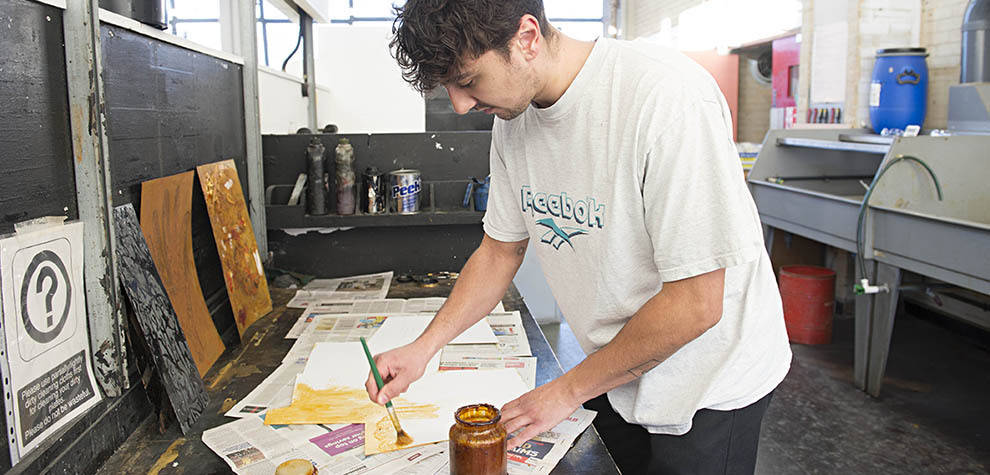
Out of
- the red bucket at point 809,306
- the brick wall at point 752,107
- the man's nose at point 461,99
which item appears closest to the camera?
the man's nose at point 461,99

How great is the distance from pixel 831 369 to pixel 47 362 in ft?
12.0

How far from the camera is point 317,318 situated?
2.06 m

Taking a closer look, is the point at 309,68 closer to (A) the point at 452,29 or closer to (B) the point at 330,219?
(B) the point at 330,219

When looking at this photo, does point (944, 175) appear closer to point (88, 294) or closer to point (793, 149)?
point (793, 149)

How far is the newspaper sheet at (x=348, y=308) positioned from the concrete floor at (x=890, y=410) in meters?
1.39

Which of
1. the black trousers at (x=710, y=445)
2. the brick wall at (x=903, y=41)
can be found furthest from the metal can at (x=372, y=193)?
the brick wall at (x=903, y=41)

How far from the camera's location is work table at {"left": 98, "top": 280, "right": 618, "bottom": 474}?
1.21 m

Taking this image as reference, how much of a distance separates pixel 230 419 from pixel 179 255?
50cm

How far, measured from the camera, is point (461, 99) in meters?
1.13

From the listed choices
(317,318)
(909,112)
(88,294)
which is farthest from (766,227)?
(88,294)

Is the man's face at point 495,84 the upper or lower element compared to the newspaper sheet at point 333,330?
upper

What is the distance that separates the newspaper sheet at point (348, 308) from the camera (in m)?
2.11

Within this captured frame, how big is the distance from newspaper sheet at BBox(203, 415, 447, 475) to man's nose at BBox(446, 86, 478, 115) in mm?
612

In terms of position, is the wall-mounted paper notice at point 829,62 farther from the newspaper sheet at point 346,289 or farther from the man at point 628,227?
the man at point 628,227
